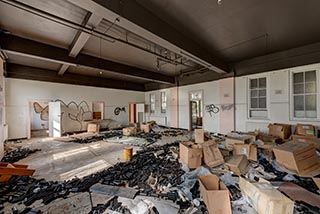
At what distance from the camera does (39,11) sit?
2824mm

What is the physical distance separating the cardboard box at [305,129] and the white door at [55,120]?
9936 millimetres

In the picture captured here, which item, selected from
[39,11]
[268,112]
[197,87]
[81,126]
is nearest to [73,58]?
[39,11]

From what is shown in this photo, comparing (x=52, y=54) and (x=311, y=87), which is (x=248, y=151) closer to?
(x=311, y=87)

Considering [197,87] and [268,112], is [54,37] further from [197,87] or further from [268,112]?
[268,112]

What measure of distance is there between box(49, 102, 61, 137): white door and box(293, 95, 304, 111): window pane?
10.1 metres

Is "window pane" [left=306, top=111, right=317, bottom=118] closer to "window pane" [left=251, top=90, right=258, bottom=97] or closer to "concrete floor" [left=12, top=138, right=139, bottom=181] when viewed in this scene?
"window pane" [left=251, top=90, right=258, bottom=97]

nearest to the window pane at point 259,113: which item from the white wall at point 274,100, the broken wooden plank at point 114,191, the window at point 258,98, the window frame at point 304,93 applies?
the window at point 258,98

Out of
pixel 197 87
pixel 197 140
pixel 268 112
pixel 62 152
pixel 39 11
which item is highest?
pixel 39 11

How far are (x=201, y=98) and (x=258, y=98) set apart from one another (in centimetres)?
286

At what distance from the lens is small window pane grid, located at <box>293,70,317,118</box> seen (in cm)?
502

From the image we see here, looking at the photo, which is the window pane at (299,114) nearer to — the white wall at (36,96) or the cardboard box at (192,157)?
the cardboard box at (192,157)

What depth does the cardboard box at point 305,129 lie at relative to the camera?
15.1 ft

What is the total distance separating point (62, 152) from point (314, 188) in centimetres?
609

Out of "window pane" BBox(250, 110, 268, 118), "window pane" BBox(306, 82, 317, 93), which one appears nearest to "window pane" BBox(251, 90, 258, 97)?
"window pane" BBox(250, 110, 268, 118)
